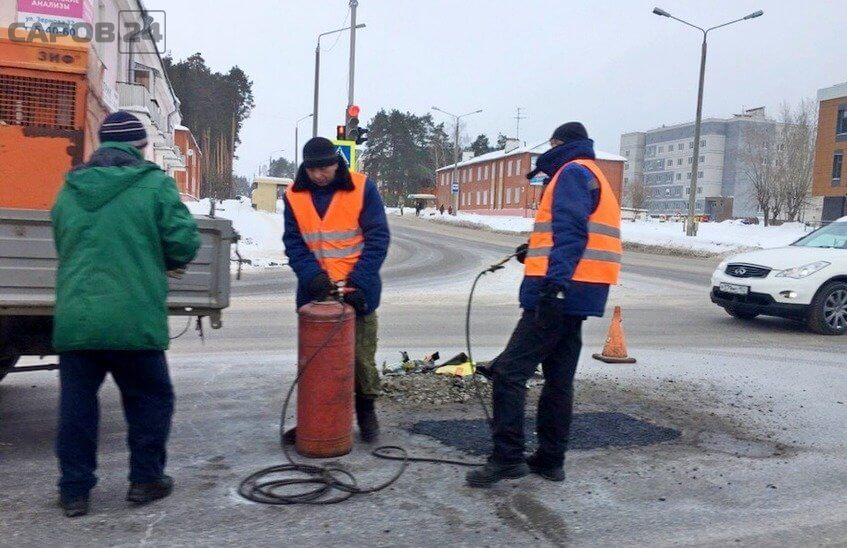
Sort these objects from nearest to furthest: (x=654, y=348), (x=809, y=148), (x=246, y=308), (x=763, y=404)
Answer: (x=763, y=404)
(x=654, y=348)
(x=246, y=308)
(x=809, y=148)

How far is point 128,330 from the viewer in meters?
3.55

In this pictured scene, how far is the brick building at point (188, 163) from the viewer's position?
56.4 meters

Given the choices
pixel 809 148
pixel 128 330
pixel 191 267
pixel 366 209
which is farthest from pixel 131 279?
pixel 809 148

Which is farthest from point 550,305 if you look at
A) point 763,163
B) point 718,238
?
point 763,163

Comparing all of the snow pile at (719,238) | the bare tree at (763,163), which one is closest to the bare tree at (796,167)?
the bare tree at (763,163)

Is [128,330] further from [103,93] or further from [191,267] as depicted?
[103,93]

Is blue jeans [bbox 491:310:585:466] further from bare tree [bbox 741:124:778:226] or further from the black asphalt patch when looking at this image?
bare tree [bbox 741:124:778:226]

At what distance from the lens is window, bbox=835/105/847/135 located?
2130 inches

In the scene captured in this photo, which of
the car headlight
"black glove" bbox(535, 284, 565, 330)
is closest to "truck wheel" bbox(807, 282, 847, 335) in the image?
the car headlight

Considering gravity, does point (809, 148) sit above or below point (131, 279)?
above

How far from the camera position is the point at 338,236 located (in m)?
4.74

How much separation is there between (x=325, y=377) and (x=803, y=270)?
7976 mm

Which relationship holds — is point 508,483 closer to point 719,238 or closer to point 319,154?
point 319,154

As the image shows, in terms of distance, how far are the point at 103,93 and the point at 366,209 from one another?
7.54 ft
